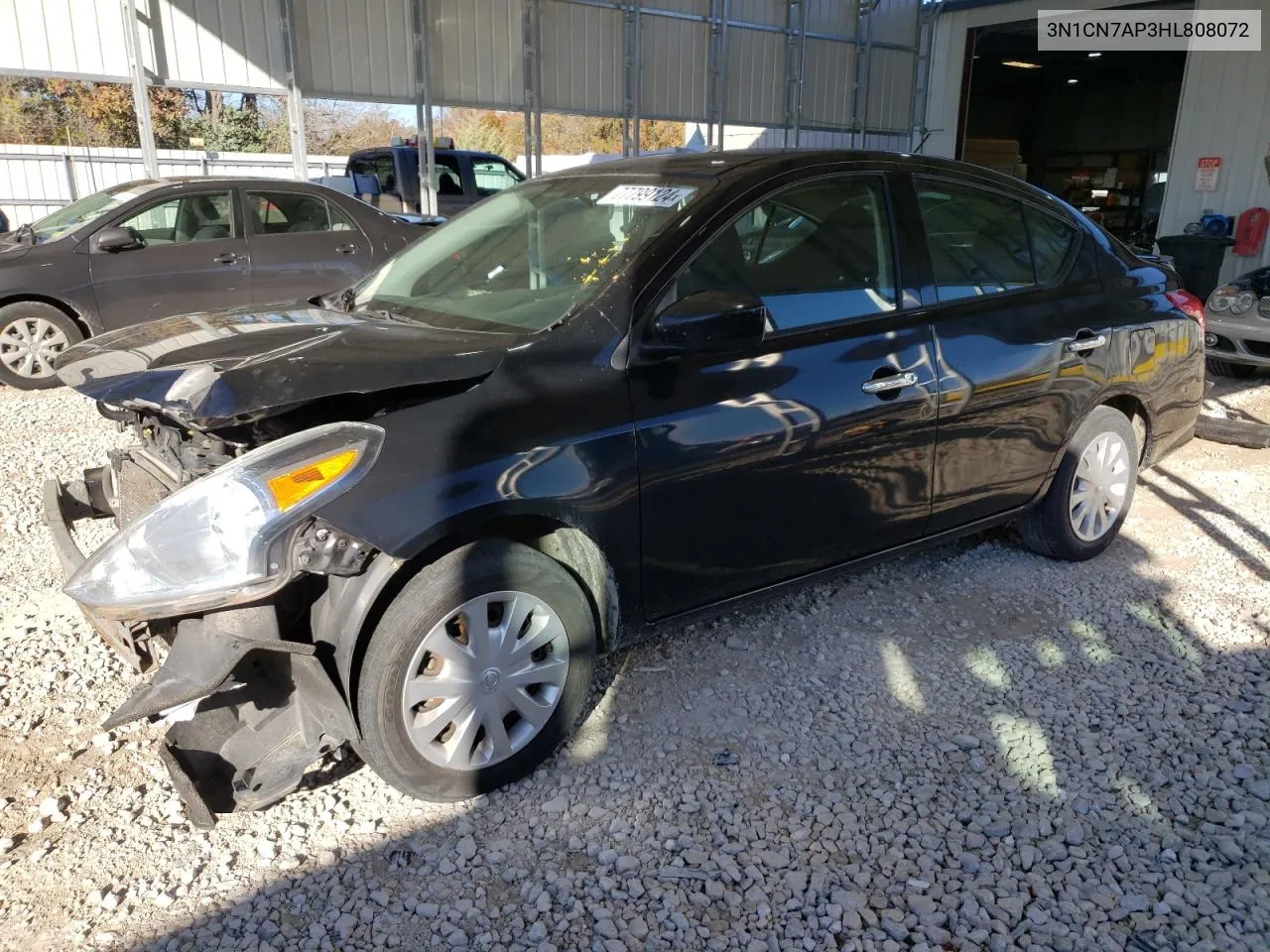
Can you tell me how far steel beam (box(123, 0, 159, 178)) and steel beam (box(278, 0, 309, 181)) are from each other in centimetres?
158

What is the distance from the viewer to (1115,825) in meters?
2.55

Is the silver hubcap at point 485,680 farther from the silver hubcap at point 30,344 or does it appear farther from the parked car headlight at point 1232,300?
the parked car headlight at point 1232,300

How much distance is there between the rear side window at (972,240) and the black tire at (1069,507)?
0.73 meters

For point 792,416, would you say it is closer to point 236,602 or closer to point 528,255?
point 528,255

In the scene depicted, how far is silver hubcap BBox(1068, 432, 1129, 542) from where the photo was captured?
4039 mm

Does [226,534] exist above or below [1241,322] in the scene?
above

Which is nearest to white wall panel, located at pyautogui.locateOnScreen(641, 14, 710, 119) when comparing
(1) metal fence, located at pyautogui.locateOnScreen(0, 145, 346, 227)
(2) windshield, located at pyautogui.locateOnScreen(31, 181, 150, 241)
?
(1) metal fence, located at pyautogui.locateOnScreen(0, 145, 346, 227)

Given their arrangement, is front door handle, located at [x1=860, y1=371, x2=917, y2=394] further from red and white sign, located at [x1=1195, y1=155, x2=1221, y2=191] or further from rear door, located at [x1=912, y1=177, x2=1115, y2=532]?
red and white sign, located at [x1=1195, y1=155, x2=1221, y2=191]

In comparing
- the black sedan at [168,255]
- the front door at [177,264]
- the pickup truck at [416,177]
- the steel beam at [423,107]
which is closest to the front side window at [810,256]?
the black sedan at [168,255]

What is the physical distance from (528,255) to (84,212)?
628 centimetres

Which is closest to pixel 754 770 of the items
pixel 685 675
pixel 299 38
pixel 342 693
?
pixel 685 675

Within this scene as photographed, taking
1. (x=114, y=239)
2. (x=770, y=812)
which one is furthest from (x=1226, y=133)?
(x=770, y=812)

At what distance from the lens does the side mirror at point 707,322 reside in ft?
8.76

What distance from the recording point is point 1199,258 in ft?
36.7
